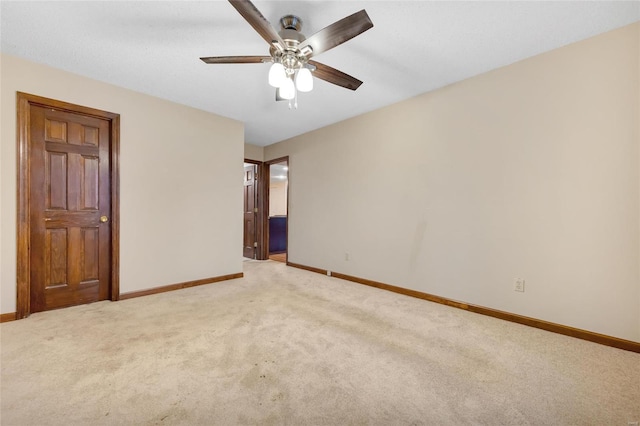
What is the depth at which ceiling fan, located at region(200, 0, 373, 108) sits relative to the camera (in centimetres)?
154

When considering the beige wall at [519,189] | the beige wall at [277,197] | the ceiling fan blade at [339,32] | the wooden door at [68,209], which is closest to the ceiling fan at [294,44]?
the ceiling fan blade at [339,32]

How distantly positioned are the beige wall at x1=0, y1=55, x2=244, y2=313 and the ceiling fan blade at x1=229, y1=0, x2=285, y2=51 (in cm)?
235

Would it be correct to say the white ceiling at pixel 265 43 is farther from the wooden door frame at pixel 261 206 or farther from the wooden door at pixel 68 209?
the wooden door frame at pixel 261 206

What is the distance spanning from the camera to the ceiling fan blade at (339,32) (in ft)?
4.90

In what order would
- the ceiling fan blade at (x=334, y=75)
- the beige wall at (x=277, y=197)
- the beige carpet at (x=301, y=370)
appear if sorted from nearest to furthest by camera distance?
the beige carpet at (x=301, y=370), the ceiling fan blade at (x=334, y=75), the beige wall at (x=277, y=197)

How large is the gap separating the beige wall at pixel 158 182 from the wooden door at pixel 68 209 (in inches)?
5.7

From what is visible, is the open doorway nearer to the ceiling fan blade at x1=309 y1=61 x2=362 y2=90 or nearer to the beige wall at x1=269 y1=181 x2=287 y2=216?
the beige wall at x1=269 y1=181 x2=287 y2=216

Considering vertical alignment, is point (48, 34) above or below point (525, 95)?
above

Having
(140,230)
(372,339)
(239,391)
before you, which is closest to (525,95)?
(372,339)

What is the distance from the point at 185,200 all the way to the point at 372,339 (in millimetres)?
2933

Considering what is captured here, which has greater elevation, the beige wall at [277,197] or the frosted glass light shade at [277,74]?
the frosted glass light shade at [277,74]

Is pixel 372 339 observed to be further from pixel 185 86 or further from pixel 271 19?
pixel 185 86

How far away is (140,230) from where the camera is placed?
3258mm

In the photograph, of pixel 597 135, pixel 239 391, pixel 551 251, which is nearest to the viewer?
pixel 239 391
